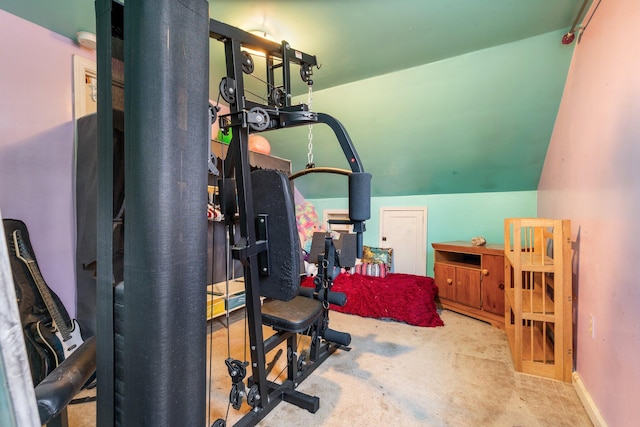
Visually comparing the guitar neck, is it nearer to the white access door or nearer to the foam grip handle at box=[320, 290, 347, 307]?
the foam grip handle at box=[320, 290, 347, 307]

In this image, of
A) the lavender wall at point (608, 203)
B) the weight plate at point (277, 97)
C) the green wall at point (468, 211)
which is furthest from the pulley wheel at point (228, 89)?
the green wall at point (468, 211)

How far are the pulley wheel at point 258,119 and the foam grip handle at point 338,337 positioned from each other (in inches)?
54.1

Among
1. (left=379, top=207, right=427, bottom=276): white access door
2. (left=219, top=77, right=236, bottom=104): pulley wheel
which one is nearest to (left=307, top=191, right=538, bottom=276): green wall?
(left=379, top=207, right=427, bottom=276): white access door

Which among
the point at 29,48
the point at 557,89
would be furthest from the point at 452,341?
the point at 29,48

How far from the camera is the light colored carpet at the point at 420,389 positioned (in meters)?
1.47

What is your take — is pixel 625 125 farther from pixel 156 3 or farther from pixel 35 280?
pixel 35 280

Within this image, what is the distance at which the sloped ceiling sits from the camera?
1.68 meters

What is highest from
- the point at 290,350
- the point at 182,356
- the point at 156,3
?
the point at 156,3

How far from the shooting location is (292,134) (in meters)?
3.43

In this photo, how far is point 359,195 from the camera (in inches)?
59.9

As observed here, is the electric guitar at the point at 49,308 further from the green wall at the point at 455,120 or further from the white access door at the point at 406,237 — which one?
the white access door at the point at 406,237

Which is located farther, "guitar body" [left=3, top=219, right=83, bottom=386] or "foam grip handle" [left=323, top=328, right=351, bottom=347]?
"foam grip handle" [left=323, top=328, right=351, bottom=347]

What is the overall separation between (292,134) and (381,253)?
6.32 ft

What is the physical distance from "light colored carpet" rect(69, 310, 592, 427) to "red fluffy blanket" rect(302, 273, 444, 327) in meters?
0.28
